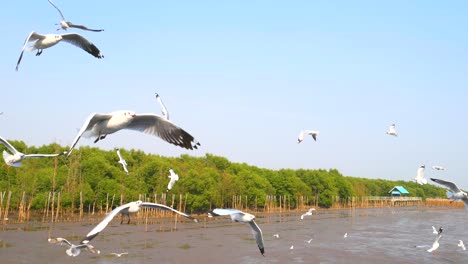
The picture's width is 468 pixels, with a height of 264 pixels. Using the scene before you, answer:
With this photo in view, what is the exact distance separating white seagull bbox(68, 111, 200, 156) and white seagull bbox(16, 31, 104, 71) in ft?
7.29

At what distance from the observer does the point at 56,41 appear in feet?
34.9

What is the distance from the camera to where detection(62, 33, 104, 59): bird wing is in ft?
35.2

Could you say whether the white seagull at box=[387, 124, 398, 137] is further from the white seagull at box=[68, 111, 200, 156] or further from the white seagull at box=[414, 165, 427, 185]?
the white seagull at box=[68, 111, 200, 156]

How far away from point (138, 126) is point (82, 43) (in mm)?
2920

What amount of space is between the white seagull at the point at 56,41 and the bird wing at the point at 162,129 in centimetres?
243

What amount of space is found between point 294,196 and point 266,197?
35.9 feet

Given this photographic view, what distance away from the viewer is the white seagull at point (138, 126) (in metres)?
8.91

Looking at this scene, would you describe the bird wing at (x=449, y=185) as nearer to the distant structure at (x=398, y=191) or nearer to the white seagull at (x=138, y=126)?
the white seagull at (x=138, y=126)

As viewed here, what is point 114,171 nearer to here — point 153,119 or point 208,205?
point 208,205

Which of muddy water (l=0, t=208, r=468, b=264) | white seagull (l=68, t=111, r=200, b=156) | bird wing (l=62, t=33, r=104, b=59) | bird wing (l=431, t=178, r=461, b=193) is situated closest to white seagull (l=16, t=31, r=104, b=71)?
bird wing (l=62, t=33, r=104, b=59)

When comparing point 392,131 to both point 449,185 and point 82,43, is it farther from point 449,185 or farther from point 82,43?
point 82,43

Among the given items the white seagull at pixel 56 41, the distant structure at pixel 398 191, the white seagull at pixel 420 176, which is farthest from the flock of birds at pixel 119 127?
the distant structure at pixel 398 191

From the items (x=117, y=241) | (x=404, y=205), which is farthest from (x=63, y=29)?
(x=404, y=205)

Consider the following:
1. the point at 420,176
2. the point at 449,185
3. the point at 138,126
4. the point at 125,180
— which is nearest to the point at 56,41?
the point at 138,126
